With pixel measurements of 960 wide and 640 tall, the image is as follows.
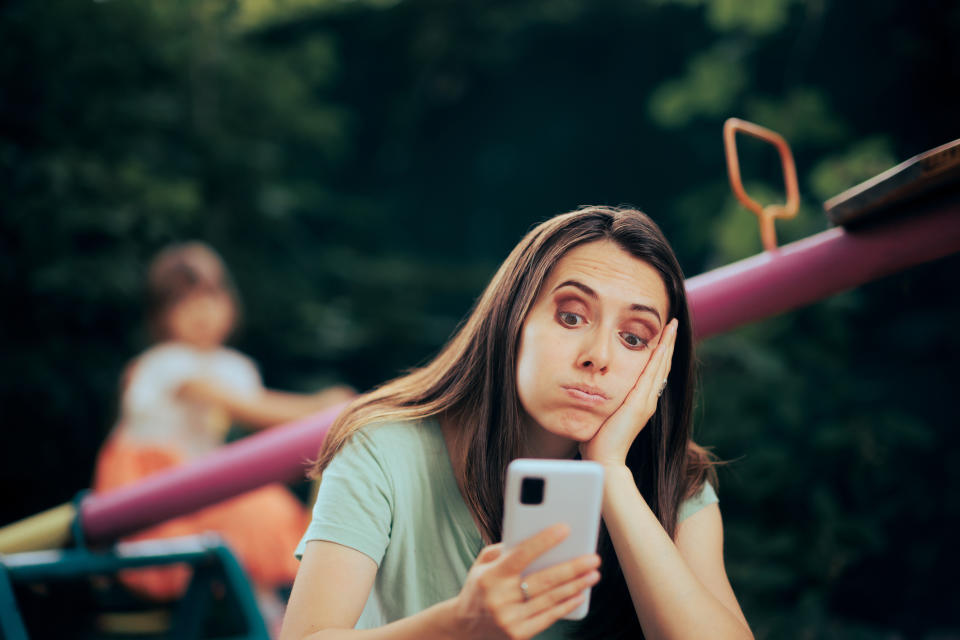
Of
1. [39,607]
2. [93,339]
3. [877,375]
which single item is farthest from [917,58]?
[93,339]

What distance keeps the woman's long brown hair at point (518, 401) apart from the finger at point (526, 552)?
0.99 ft

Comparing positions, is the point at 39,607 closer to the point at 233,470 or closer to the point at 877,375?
the point at 233,470

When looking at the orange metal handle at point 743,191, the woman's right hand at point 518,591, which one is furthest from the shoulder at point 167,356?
the woman's right hand at point 518,591

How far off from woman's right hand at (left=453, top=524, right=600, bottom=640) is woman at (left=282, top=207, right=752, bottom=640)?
0.12 metres

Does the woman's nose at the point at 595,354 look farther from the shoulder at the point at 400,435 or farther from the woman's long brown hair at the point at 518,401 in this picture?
the shoulder at the point at 400,435

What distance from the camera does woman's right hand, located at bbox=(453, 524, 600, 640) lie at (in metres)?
0.74

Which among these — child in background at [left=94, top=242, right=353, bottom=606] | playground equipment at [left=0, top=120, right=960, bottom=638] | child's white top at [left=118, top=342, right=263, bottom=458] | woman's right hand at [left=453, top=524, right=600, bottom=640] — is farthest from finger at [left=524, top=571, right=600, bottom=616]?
child's white top at [left=118, top=342, right=263, bottom=458]

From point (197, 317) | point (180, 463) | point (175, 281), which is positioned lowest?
point (180, 463)

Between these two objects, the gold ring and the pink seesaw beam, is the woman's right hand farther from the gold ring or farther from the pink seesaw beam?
the pink seesaw beam

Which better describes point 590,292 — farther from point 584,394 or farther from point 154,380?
point 154,380

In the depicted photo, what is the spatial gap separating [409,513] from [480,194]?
4618 millimetres

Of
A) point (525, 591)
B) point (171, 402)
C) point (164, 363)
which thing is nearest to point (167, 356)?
point (164, 363)

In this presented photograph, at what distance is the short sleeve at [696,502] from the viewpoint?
3.67 feet

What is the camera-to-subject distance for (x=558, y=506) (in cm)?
78
